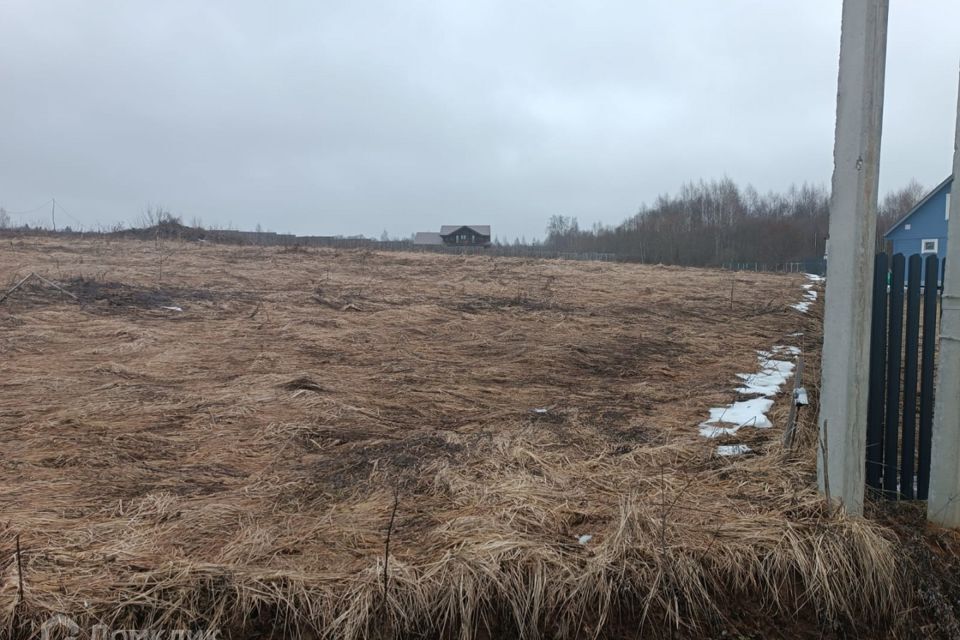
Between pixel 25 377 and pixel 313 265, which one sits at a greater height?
pixel 313 265

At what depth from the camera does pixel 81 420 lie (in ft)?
15.7

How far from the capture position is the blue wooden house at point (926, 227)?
2573cm

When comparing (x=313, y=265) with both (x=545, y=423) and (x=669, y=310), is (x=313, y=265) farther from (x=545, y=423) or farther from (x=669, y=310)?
(x=545, y=423)

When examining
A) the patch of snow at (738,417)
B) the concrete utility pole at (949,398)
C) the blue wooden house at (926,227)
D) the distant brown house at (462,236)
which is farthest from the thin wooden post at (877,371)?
the distant brown house at (462,236)

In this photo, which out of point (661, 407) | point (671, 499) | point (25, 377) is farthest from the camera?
point (25, 377)

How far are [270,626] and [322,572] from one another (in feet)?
0.88

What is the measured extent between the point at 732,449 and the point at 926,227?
30159 millimetres

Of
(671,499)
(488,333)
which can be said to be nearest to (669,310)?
(488,333)

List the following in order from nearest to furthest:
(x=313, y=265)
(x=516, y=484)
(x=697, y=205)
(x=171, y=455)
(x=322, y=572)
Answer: (x=322, y=572) < (x=516, y=484) < (x=171, y=455) < (x=313, y=265) < (x=697, y=205)

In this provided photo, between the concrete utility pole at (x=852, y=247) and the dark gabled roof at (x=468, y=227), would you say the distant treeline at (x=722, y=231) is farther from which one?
the concrete utility pole at (x=852, y=247)

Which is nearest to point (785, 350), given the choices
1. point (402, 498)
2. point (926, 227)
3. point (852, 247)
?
point (852, 247)

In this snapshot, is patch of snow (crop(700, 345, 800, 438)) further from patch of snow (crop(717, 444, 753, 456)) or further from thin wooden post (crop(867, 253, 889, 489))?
thin wooden post (crop(867, 253, 889, 489))

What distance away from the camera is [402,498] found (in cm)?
334

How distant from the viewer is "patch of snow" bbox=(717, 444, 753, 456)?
13.3 ft
